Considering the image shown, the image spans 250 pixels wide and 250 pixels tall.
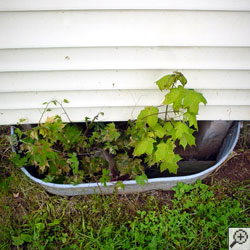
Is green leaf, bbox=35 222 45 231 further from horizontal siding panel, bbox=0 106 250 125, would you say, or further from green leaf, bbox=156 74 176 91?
green leaf, bbox=156 74 176 91

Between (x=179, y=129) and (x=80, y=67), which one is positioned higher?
(x=80, y=67)

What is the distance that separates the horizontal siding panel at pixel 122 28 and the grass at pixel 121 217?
4.23ft

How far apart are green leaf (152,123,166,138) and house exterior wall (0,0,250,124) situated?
10.5 inches

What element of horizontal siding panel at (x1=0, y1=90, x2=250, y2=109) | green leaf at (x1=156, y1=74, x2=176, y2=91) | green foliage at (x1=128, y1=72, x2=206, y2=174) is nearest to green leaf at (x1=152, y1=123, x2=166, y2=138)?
green foliage at (x1=128, y1=72, x2=206, y2=174)

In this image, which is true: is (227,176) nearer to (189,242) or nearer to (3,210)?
(189,242)

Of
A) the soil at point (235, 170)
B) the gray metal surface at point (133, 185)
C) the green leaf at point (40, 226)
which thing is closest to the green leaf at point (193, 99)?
the gray metal surface at point (133, 185)

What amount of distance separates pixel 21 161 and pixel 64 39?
96 centimetres

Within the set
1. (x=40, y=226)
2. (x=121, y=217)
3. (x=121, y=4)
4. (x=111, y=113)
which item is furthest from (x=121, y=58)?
(x=40, y=226)

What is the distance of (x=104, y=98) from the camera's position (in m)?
1.91

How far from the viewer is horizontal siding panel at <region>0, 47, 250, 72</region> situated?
1.60 m

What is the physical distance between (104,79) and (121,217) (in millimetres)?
1239

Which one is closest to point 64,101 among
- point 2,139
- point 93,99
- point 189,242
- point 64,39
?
point 93,99

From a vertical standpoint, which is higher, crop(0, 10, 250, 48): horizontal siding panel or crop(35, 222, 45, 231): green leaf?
crop(0, 10, 250, 48): horizontal siding panel

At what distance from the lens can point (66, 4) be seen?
1339 millimetres
